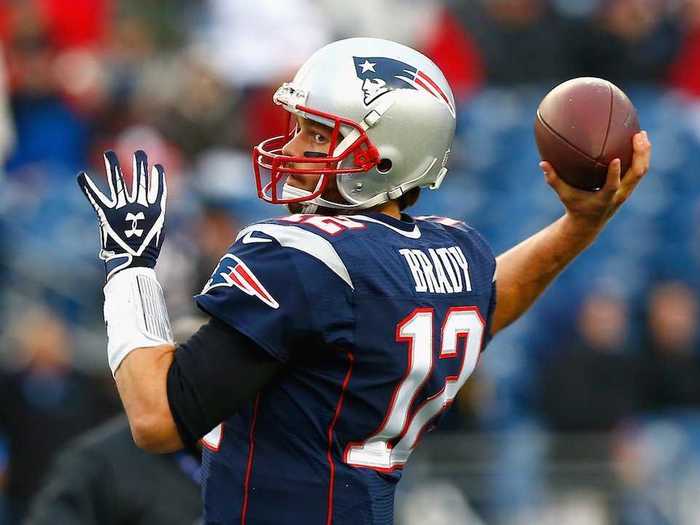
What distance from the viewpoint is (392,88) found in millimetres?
3330

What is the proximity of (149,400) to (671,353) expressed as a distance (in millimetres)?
5879

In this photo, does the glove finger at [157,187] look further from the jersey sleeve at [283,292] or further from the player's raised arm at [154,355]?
the jersey sleeve at [283,292]

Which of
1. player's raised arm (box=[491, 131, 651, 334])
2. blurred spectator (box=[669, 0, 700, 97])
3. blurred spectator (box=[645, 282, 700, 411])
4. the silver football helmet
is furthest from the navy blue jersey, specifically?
blurred spectator (box=[669, 0, 700, 97])

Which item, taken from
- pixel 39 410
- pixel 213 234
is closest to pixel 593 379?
pixel 213 234

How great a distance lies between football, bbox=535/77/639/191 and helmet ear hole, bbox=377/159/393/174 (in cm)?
43

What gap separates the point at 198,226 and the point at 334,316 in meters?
5.50

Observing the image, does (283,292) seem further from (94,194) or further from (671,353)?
(671,353)

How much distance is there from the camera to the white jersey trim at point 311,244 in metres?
3.08

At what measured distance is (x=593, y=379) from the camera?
7.96m

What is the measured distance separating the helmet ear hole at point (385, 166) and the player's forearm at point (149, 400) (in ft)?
2.26

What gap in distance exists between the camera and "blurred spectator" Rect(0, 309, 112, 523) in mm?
7348

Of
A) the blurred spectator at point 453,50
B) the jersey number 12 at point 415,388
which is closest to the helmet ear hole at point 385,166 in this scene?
the jersey number 12 at point 415,388

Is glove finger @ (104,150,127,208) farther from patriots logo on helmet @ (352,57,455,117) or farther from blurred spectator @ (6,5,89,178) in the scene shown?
blurred spectator @ (6,5,89,178)

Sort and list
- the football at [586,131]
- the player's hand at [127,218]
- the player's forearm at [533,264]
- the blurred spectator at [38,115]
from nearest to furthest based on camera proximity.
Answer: the player's hand at [127,218] → the football at [586,131] → the player's forearm at [533,264] → the blurred spectator at [38,115]
